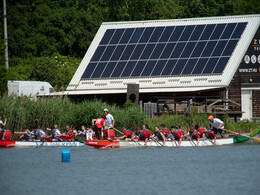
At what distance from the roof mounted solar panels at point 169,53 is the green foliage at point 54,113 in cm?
604

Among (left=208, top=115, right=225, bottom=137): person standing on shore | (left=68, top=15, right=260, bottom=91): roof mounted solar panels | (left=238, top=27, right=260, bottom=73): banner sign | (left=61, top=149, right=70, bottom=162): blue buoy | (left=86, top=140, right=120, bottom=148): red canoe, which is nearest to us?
(left=61, top=149, right=70, bottom=162): blue buoy

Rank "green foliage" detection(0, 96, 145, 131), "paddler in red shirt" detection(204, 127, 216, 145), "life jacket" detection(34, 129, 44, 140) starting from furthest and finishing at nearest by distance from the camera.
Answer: "green foliage" detection(0, 96, 145, 131), "life jacket" detection(34, 129, 44, 140), "paddler in red shirt" detection(204, 127, 216, 145)

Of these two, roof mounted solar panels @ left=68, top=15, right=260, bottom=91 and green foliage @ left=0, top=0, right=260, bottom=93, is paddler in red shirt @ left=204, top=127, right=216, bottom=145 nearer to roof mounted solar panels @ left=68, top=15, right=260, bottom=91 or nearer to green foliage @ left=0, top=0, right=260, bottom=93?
roof mounted solar panels @ left=68, top=15, right=260, bottom=91

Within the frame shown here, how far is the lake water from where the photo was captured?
18.6 metres

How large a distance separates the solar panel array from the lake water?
10.2m

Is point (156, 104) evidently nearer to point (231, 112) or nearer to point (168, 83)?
point (168, 83)

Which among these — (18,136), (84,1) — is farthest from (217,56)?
(84,1)

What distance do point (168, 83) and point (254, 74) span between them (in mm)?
5355

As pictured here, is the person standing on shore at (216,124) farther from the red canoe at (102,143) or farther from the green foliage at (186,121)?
the red canoe at (102,143)

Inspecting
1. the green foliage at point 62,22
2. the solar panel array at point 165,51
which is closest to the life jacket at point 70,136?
the solar panel array at point 165,51

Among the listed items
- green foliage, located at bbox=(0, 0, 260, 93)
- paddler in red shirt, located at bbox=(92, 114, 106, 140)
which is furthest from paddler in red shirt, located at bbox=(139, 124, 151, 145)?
green foliage, located at bbox=(0, 0, 260, 93)

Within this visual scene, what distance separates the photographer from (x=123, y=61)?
135 feet

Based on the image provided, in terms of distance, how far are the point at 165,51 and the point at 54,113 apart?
10.9m

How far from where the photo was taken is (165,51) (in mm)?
40594
